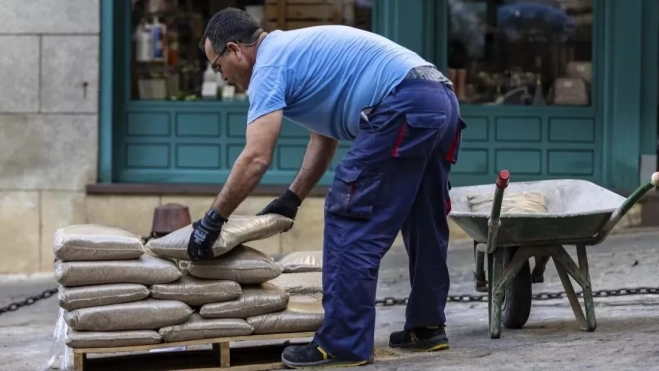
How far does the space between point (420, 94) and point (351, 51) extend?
41cm

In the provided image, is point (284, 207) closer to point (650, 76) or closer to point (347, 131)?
point (347, 131)

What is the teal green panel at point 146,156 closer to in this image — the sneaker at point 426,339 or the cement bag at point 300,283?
the cement bag at point 300,283

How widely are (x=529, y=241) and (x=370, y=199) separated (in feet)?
4.01

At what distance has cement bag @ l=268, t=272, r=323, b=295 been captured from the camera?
21.1 feet

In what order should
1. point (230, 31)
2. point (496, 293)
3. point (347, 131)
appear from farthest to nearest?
1. point (496, 293)
2. point (347, 131)
3. point (230, 31)

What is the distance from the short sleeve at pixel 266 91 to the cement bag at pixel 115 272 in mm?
850

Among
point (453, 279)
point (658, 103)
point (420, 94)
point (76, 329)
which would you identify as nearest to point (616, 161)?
point (658, 103)

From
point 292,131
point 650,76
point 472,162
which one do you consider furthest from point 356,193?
point 650,76

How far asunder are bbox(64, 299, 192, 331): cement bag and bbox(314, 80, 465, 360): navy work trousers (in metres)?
0.71

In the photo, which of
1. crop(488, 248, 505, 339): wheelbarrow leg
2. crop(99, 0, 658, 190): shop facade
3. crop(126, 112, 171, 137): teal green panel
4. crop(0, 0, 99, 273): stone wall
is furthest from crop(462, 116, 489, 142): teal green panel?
crop(488, 248, 505, 339): wheelbarrow leg

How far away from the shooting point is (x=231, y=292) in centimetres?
579

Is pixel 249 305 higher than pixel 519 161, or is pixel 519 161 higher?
pixel 519 161

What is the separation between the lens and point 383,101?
226 inches

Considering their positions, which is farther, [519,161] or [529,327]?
[519,161]
